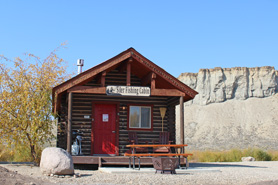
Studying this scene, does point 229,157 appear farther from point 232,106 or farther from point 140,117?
point 232,106

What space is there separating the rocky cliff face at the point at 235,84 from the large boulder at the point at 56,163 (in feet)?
220

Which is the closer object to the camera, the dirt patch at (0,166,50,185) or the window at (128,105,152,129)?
the dirt patch at (0,166,50,185)

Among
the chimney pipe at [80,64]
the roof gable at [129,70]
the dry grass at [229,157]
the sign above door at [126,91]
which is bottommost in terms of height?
the dry grass at [229,157]

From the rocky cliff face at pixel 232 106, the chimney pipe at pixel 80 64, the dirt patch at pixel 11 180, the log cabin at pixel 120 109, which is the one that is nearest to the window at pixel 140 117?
the log cabin at pixel 120 109

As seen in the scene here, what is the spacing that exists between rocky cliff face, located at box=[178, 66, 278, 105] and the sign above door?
207ft

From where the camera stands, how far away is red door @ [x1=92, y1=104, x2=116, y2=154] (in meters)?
16.2

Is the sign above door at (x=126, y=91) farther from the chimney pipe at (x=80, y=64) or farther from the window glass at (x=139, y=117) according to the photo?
the chimney pipe at (x=80, y=64)

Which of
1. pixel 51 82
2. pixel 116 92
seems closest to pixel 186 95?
pixel 116 92

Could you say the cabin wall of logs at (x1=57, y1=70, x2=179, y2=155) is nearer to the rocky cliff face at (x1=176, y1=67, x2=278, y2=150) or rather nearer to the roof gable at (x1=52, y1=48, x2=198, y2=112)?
the roof gable at (x1=52, y1=48, x2=198, y2=112)

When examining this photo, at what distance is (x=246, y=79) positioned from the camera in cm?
7519

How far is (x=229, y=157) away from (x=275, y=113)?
149 ft

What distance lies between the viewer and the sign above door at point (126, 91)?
1426cm

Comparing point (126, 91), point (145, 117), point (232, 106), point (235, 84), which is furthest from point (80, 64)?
point (235, 84)

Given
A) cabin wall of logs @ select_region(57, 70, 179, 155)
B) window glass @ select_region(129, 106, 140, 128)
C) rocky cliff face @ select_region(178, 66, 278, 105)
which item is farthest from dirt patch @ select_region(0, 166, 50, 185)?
rocky cliff face @ select_region(178, 66, 278, 105)
